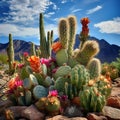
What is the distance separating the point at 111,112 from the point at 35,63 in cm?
190

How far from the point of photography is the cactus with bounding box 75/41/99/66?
21.5 ft

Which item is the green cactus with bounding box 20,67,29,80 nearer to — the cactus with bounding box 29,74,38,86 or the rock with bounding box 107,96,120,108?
the cactus with bounding box 29,74,38,86

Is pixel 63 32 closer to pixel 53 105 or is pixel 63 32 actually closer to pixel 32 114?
pixel 53 105

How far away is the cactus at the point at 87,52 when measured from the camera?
6559mm

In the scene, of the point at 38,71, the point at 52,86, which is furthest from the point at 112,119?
the point at 38,71

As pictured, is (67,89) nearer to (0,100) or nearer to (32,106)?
(32,106)

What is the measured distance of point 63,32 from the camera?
7.30 meters

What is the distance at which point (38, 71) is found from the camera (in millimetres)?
6840

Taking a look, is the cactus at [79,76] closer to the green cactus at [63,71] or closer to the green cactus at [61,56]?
the green cactus at [63,71]

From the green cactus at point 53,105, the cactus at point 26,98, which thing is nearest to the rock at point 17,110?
the cactus at point 26,98

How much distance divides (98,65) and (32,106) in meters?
1.70

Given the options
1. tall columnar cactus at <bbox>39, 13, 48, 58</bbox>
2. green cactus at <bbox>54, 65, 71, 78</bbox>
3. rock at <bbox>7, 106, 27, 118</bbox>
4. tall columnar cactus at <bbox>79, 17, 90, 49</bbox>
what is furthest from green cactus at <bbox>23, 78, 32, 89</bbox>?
tall columnar cactus at <bbox>39, 13, 48, 58</bbox>

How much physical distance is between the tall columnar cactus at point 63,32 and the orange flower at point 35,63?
0.90 metres

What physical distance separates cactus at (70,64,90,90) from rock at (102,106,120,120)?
642 millimetres
